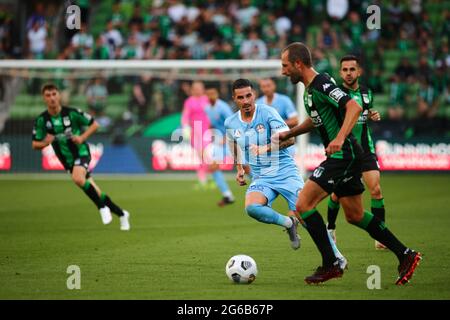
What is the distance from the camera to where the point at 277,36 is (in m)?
25.7

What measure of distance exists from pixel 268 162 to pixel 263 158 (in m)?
0.07

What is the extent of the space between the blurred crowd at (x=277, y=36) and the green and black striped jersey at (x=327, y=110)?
14.8 meters

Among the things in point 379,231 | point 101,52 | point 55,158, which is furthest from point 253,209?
point 101,52

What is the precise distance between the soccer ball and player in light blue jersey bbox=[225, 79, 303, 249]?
4.41ft

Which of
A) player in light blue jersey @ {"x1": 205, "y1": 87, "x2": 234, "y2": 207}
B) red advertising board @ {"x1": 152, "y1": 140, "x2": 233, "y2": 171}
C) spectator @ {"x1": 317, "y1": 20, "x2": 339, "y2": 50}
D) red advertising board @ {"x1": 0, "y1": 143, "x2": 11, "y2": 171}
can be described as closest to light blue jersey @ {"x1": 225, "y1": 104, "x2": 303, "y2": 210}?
player in light blue jersey @ {"x1": 205, "y1": 87, "x2": 234, "y2": 207}

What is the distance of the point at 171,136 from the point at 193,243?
464 inches

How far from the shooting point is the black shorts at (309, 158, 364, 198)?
827 cm

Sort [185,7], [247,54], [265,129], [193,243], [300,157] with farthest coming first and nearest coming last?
[185,7]
[247,54]
[300,157]
[193,243]
[265,129]

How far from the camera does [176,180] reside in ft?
75.8

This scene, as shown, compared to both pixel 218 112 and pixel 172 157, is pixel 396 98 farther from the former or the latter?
pixel 218 112

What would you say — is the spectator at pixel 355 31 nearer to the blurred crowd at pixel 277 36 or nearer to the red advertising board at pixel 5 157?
the blurred crowd at pixel 277 36

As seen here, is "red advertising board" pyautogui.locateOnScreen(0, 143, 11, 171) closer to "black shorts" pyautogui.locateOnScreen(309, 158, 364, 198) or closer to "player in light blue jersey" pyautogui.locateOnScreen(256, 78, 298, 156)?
"player in light blue jersey" pyautogui.locateOnScreen(256, 78, 298, 156)
